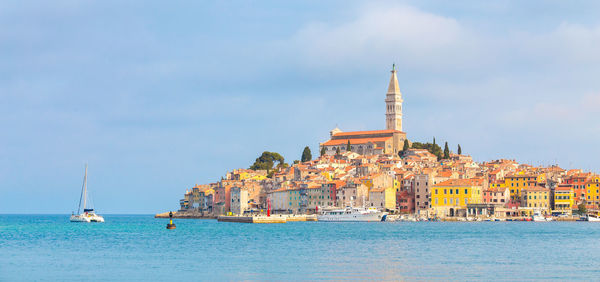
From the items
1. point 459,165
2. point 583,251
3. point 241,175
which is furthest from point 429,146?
point 583,251

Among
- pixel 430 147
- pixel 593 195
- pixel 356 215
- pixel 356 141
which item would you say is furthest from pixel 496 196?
pixel 356 141

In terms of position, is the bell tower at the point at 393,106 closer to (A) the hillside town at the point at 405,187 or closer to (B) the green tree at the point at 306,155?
(A) the hillside town at the point at 405,187

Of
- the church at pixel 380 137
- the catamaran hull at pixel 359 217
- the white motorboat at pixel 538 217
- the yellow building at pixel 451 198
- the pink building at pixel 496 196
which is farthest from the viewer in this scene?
the church at pixel 380 137

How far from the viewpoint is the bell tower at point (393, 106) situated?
164500 millimetres

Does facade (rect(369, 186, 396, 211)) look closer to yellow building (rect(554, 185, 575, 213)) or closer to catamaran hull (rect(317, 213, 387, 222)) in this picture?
catamaran hull (rect(317, 213, 387, 222))

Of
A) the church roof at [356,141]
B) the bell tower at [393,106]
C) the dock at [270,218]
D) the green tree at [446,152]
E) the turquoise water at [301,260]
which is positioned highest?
the bell tower at [393,106]

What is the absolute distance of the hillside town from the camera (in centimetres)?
10581

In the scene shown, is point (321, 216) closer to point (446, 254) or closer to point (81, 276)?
point (446, 254)

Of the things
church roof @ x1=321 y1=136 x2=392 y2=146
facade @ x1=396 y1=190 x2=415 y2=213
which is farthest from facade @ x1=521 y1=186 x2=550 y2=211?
church roof @ x1=321 y1=136 x2=392 y2=146

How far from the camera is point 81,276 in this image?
30.9 m

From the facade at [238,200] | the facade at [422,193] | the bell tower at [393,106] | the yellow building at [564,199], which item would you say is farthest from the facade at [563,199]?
the bell tower at [393,106]

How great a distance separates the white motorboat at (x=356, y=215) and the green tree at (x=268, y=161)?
44620 millimetres

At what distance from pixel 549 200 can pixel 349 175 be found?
2922 cm

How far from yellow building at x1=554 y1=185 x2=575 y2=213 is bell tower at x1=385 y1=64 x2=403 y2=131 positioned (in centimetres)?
5990
